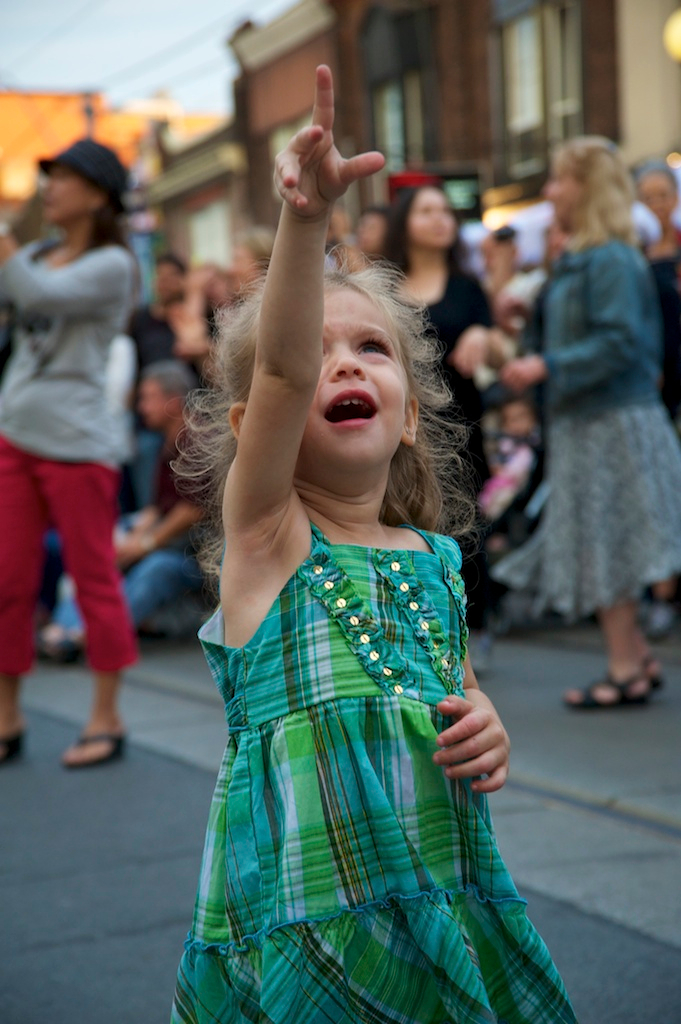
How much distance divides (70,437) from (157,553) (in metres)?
2.90

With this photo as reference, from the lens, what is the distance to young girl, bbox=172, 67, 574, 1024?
170cm

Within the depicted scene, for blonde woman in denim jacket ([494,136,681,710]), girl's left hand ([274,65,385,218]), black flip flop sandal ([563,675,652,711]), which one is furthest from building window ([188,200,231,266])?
girl's left hand ([274,65,385,218])

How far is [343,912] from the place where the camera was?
1.72m

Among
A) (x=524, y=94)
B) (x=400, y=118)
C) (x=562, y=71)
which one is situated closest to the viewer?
(x=562, y=71)

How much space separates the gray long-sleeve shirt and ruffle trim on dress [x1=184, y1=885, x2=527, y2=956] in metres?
Answer: 2.83

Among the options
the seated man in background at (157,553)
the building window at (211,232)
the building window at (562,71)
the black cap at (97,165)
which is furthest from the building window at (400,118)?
the black cap at (97,165)

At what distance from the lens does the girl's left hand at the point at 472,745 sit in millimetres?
1754

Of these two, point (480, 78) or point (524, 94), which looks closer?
point (524, 94)

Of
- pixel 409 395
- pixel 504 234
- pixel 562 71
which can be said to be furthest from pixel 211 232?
pixel 409 395

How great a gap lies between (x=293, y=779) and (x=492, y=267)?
7.23m

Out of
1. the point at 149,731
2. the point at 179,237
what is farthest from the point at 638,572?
the point at 179,237

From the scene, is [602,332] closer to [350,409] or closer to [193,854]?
[193,854]

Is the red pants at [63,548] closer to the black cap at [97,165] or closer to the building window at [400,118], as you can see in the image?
the black cap at [97,165]

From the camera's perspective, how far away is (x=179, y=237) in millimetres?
34250
